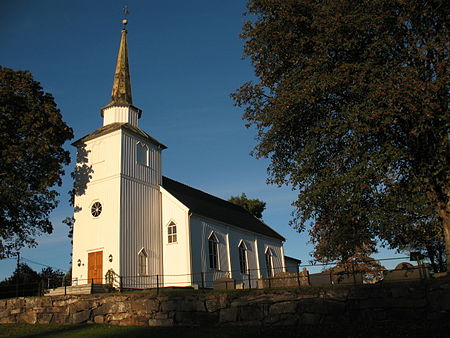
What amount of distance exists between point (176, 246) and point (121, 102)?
1054 cm

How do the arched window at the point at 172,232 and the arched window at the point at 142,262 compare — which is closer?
the arched window at the point at 142,262

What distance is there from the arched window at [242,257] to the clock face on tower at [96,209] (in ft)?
37.2

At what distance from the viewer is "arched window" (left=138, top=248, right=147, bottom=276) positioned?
24.2 meters

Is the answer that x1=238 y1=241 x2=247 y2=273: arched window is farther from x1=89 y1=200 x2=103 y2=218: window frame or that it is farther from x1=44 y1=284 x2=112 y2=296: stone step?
x1=44 y1=284 x2=112 y2=296: stone step

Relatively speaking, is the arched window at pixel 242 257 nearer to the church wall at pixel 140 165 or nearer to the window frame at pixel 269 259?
the window frame at pixel 269 259

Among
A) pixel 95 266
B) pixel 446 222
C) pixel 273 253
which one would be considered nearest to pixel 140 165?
pixel 95 266

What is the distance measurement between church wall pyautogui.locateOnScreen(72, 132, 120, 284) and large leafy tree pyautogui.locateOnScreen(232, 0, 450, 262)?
10410 millimetres

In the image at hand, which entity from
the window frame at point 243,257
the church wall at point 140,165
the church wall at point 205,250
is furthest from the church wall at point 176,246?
the window frame at point 243,257

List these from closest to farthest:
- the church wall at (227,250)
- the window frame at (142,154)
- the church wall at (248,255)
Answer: the church wall at (227,250)
the window frame at (142,154)
the church wall at (248,255)

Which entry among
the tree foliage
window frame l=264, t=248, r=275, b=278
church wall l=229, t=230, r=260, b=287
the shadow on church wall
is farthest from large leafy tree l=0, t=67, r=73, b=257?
the tree foliage

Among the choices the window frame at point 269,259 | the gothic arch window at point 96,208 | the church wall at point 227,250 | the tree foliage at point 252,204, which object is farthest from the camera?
the tree foliage at point 252,204

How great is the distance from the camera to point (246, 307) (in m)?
16.4

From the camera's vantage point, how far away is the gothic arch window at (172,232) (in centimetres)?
2614

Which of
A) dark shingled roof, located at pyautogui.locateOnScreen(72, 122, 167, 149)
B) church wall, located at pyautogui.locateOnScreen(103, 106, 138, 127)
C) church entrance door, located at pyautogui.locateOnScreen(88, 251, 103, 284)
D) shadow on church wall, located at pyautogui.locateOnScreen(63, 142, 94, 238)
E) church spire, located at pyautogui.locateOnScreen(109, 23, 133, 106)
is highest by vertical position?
church spire, located at pyautogui.locateOnScreen(109, 23, 133, 106)
